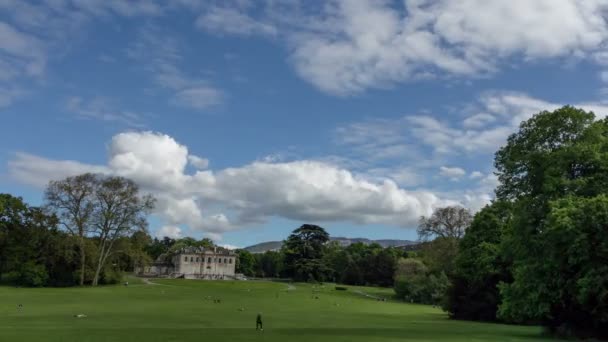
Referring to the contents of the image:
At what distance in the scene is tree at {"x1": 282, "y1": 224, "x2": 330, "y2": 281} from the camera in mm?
135250

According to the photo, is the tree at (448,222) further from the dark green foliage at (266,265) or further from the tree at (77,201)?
the dark green foliage at (266,265)

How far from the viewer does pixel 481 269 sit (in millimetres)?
54562

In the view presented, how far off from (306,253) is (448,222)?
178 ft

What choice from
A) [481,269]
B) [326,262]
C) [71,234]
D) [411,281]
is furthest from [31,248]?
[481,269]

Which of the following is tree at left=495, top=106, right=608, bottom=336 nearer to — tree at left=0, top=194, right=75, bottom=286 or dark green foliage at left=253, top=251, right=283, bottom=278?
tree at left=0, top=194, right=75, bottom=286

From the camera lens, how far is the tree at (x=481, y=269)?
54.0m

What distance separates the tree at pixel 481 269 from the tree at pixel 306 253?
78720mm

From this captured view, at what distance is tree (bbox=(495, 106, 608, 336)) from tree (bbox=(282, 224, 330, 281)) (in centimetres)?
9852

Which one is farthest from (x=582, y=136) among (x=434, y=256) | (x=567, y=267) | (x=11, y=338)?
(x=434, y=256)

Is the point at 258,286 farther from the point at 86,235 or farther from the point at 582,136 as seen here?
the point at 582,136

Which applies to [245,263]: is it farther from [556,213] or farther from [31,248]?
[556,213]

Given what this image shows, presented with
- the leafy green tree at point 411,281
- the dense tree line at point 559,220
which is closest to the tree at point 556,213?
the dense tree line at point 559,220

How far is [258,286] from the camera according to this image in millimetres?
112500

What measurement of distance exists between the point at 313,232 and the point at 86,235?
59817 mm
